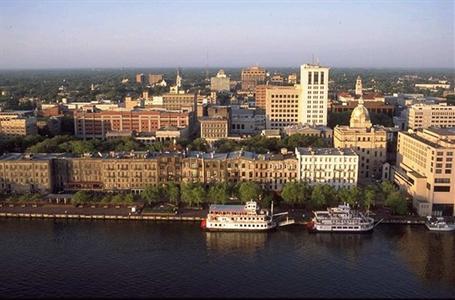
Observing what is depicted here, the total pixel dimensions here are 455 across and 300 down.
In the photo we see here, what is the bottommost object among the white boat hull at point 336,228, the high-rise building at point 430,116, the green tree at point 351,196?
the white boat hull at point 336,228

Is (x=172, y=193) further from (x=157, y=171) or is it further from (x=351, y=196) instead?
(x=351, y=196)

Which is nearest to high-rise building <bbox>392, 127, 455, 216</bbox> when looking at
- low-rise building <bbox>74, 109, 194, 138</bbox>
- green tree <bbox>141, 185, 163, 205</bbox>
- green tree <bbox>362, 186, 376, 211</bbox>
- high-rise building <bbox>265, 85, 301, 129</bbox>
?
green tree <bbox>362, 186, 376, 211</bbox>

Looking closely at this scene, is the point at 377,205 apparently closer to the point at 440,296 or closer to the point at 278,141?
the point at 440,296

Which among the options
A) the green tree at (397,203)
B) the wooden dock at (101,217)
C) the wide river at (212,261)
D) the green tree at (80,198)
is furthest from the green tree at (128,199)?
the green tree at (397,203)

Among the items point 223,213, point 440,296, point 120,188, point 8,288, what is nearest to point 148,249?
point 223,213

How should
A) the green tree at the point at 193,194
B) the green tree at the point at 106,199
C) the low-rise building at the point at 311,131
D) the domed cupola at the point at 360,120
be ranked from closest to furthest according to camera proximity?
the green tree at the point at 193,194 < the green tree at the point at 106,199 < the domed cupola at the point at 360,120 < the low-rise building at the point at 311,131

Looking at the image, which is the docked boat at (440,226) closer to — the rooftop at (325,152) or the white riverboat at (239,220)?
the rooftop at (325,152)
